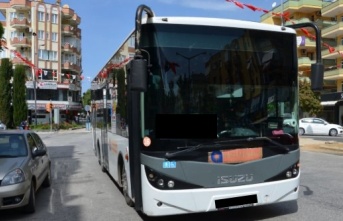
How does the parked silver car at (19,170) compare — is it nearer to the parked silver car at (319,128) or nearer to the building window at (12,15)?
the parked silver car at (319,128)

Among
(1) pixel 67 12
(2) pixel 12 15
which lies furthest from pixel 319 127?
(2) pixel 12 15

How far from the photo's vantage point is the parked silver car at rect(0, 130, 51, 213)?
642cm

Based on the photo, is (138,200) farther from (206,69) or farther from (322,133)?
(322,133)

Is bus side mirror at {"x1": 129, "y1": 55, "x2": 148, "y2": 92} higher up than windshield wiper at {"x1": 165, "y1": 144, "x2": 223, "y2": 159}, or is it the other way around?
bus side mirror at {"x1": 129, "y1": 55, "x2": 148, "y2": 92}

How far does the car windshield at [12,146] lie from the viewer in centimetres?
757

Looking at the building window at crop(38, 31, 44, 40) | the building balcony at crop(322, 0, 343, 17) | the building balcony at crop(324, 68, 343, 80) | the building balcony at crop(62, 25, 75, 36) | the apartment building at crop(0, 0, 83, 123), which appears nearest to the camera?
the building balcony at crop(324, 68, 343, 80)

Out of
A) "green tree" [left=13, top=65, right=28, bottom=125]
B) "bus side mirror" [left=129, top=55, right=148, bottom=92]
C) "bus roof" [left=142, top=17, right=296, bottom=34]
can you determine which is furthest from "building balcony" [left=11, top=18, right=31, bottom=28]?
"bus side mirror" [left=129, top=55, right=148, bottom=92]

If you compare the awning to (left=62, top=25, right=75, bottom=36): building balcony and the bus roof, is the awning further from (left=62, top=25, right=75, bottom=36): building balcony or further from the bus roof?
(left=62, top=25, right=75, bottom=36): building balcony

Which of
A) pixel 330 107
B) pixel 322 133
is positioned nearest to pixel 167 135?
pixel 322 133

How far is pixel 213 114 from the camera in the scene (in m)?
5.65

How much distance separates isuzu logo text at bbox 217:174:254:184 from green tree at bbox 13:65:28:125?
47.9 metres

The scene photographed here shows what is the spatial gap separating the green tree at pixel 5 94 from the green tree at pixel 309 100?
33687mm

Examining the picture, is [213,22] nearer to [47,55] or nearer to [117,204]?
[117,204]

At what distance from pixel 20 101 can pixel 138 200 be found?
158 feet
